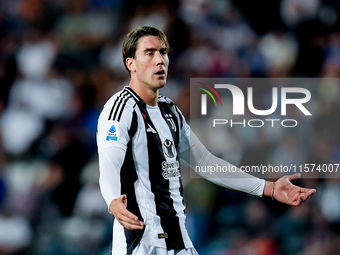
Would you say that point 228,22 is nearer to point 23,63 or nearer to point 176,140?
point 23,63

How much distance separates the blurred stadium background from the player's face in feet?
9.59

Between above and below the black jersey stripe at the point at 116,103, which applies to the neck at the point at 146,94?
above

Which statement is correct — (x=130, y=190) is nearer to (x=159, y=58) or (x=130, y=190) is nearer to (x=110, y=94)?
(x=159, y=58)

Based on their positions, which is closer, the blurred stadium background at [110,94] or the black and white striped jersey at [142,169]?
the black and white striped jersey at [142,169]

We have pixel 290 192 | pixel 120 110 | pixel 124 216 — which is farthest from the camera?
pixel 290 192

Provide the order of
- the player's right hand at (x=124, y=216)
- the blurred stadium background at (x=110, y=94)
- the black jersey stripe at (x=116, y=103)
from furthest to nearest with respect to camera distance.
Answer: the blurred stadium background at (x=110, y=94), the black jersey stripe at (x=116, y=103), the player's right hand at (x=124, y=216)

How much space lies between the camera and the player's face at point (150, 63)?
380cm

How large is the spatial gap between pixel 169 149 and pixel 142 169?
27 centimetres

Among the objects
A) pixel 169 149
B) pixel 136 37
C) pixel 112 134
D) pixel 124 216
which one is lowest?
pixel 124 216

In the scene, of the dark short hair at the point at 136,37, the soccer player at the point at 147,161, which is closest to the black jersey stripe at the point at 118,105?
the soccer player at the point at 147,161

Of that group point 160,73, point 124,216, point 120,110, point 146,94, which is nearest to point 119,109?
point 120,110

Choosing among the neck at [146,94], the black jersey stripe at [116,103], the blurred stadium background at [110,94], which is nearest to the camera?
the black jersey stripe at [116,103]

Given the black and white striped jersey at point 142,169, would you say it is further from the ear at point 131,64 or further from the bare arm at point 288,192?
the bare arm at point 288,192

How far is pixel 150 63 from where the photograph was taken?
12.6ft
